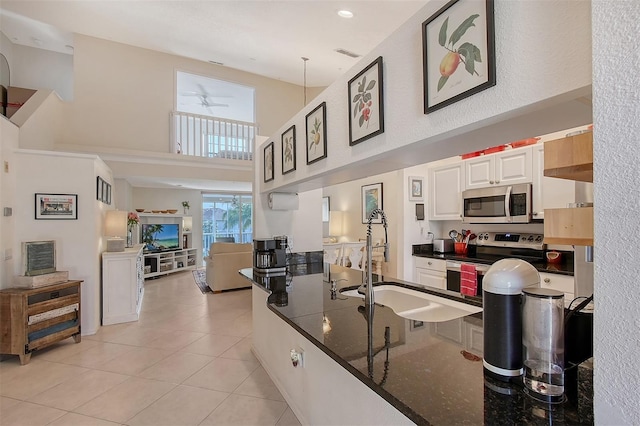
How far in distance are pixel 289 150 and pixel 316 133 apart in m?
0.53

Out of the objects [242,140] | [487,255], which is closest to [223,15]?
[242,140]

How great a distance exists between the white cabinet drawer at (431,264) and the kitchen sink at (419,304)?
1822mm

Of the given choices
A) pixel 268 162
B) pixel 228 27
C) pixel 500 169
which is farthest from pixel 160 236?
pixel 500 169

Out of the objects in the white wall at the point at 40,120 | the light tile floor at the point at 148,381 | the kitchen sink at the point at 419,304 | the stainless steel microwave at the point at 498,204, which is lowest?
the light tile floor at the point at 148,381

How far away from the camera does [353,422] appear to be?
54.1 inches

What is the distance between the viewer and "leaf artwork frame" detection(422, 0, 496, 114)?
848mm

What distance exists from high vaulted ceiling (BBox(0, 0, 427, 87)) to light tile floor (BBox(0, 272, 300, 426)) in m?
4.24

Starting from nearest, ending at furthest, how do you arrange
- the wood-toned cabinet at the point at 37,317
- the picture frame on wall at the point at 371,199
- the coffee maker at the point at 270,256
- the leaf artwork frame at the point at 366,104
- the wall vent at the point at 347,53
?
the leaf artwork frame at the point at 366,104 < the coffee maker at the point at 270,256 < the wood-toned cabinet at the point at 37,317 < the wall vent at the point at 347,53 < the picture frame on wall at the point at 371,199

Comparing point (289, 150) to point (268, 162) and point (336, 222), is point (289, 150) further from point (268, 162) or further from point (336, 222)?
point (336, 222)

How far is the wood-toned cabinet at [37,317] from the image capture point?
301cm

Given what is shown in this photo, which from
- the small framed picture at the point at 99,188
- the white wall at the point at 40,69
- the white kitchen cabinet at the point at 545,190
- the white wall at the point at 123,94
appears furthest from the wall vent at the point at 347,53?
the white wall at the point at 40,69

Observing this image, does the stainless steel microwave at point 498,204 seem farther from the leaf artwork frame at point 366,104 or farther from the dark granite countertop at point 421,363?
the leaf artwork frame at point 366,104

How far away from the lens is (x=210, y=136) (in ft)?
21.4

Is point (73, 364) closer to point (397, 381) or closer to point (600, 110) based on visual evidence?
point (397, 381)
